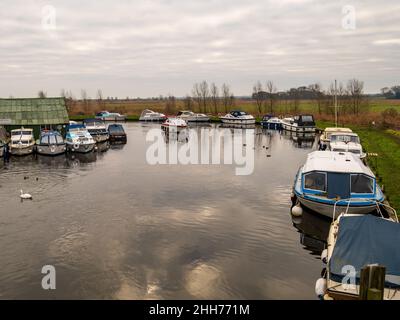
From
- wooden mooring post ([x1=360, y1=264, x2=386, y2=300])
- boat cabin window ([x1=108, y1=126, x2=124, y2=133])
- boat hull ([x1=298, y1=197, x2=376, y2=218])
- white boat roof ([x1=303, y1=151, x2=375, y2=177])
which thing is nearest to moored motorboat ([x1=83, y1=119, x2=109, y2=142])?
boat cabin window ([x1=108, y1=126, x2=124, y2=133])

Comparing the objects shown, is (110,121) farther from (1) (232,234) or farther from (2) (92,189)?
(1) (232,234)

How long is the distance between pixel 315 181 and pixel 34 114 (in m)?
45.6

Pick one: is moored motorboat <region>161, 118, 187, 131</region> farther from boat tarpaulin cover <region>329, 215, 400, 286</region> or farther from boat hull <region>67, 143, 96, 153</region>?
boat tarpaulin cover <region>329, 215, 400, 286</region>

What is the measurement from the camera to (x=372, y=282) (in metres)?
11.0

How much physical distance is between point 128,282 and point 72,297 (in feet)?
7.56

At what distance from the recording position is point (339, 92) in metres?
109

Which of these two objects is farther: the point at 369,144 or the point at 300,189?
the point at 369,144

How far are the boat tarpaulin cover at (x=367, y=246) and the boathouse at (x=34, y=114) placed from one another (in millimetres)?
48857

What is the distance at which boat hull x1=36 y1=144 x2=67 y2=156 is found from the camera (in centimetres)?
4744

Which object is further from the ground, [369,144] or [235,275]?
[369,144]

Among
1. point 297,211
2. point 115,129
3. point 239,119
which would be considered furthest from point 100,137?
point 297,211

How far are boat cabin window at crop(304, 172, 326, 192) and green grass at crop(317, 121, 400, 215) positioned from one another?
4.46 meters
